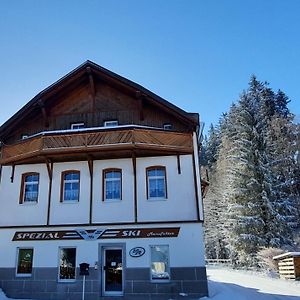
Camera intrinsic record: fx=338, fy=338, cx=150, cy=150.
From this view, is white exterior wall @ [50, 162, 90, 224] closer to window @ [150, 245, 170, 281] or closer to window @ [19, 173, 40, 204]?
window @ [19, 173, 40, 204]

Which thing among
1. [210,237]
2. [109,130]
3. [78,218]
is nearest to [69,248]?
[78,218]

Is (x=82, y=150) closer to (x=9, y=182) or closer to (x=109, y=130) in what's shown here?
(x=109, y=130)

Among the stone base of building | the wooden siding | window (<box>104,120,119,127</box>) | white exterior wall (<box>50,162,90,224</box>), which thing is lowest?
Answer: the stone base of building

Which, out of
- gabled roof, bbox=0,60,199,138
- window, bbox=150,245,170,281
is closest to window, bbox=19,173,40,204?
gabled roof, bbox=0,60,199,138

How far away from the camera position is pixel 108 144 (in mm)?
15180

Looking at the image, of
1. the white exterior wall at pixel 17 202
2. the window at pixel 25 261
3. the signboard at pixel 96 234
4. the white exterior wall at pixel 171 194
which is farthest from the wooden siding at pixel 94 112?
the window at pixel 25 261

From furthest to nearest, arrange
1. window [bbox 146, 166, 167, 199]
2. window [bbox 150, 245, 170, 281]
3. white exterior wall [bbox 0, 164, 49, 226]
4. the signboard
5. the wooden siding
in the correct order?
the wooden siding → white exterior wall [bbox 0, 164, 49, 226] → window [bbox 146, 166, 167, 199] → the signboard → window [bbox 150, 245, 170, 281]

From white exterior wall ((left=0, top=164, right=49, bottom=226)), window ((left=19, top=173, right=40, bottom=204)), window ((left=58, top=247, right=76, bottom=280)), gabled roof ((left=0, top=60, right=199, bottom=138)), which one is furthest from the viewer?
gabled roof ((left=0, top=60, right=199, bottom=138))

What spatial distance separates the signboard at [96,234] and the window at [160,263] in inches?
23.2

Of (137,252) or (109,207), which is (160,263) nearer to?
(137,252)

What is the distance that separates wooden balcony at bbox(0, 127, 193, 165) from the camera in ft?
49.9

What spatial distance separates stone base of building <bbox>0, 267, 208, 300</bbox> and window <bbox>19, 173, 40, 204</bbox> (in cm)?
328

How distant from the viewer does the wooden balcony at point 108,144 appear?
15.2 m

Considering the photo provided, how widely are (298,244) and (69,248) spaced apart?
743 inches
